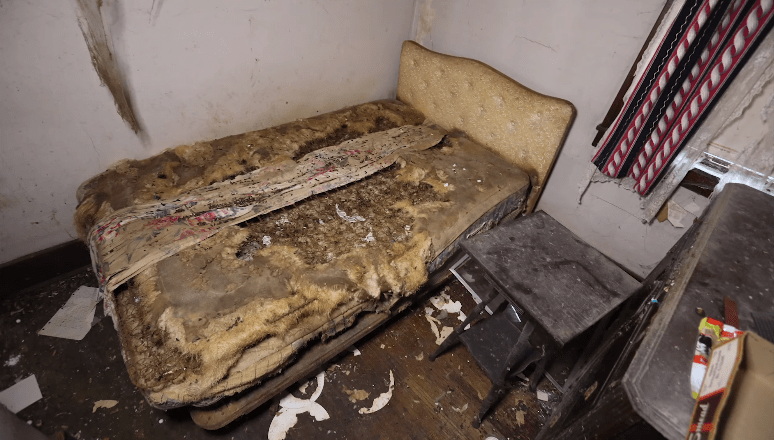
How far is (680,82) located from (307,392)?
2654mm

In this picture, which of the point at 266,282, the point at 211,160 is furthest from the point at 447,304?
the point at 211,160

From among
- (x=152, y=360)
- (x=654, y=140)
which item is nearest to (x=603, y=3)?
(x=654, y=140)

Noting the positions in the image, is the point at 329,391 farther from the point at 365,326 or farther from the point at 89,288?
the point at 89,288

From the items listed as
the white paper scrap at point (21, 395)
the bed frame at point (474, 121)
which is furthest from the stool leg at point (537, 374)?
the white paper scrap at point (21, 395)

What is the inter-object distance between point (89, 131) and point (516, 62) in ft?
9.30

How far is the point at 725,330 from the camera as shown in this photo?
954 mm

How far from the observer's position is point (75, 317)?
2.16 meters

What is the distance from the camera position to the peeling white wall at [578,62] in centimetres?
201

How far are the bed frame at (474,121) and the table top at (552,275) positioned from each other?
1.24 feet

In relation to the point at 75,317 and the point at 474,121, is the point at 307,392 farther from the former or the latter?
the point at 474,121

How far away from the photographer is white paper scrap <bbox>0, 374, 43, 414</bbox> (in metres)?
1.77

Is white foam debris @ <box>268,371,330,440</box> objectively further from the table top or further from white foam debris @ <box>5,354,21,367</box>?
white foam debris @ <box>5,354,21,367</box>

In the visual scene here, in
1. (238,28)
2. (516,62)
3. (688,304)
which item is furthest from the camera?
(516,62)

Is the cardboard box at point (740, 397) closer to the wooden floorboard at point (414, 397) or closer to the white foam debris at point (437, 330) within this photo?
the wooden floorboard at point (414, 397)
